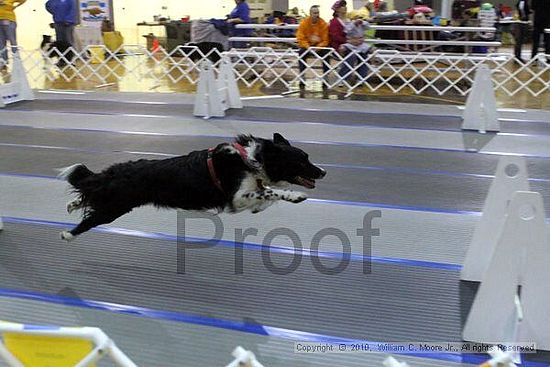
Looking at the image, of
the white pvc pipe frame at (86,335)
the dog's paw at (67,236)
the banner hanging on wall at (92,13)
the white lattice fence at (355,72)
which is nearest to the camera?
the white pvc pipe frame at (86,335)

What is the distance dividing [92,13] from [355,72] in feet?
30.7

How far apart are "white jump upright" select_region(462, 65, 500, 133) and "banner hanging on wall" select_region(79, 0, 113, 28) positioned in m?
12.0

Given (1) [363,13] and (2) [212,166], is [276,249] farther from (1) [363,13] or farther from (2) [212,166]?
(1) [363,13]

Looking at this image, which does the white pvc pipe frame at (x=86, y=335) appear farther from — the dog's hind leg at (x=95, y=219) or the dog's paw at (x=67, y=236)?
the dog's paw at (x=67, y=236)

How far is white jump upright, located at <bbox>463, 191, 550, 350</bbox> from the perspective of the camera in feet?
8.68

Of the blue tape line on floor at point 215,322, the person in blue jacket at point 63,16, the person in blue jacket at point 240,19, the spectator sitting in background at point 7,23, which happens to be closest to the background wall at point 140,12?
the person in blue jacket at point 63,16

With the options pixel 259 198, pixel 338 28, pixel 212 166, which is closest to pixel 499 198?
pixel 259 198

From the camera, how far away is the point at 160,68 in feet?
47.8

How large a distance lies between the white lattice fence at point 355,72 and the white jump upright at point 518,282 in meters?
7.54

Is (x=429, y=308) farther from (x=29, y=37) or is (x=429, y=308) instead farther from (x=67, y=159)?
(x=29, y=37)

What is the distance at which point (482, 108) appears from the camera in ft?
24.4

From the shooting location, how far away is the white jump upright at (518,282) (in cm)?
265

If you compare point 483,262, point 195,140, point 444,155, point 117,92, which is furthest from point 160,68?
point 483,262

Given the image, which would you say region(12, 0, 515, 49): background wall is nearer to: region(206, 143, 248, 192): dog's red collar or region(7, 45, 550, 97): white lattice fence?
region(7, 45, 550, 97): white lattice fence
